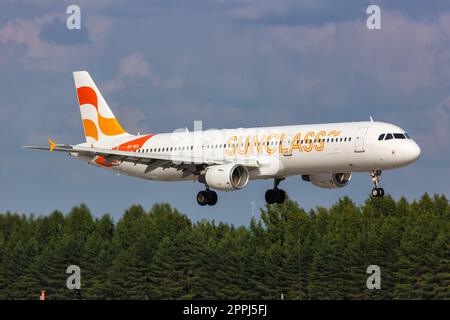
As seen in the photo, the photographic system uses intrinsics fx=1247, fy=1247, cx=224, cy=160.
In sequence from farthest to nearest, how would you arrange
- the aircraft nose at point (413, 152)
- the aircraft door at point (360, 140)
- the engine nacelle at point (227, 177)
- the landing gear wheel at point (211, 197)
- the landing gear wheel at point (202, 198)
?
1. the landing gear wheel at point (211, 197)
2. the landing gear wheel at point (202, 198)
3. the engine nacelle at point (227, 177)
4. the aircraft door at point (360, 140)
5. the aircraft nose at point (413, 152)

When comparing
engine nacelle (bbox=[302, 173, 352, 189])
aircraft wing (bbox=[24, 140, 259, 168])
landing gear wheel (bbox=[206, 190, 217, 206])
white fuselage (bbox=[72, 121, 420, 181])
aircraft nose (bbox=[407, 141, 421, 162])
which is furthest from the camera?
engine nacelle (bbox=[302, 173, 352, 189])

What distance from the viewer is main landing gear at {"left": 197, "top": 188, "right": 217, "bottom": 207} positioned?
263 feet

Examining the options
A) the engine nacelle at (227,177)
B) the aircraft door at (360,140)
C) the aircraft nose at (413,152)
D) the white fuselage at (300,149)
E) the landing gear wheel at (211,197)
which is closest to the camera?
the aircraft nose at (413,152)

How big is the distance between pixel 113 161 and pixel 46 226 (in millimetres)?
101560

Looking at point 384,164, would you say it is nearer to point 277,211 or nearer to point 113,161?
point 113,161

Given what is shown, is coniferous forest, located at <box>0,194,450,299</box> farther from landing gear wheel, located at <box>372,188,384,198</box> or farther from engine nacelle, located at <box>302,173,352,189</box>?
landing gear wheel, located at <box>372,188,384,198</box>

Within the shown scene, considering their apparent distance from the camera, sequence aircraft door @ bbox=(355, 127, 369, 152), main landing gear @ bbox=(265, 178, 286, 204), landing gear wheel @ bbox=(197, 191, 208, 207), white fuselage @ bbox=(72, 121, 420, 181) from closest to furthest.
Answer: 1. white fuselage @ bbox=(72, 121, 420, 181)
2. aircraft door @ bbox=(355, 127, 369, 152)
3. landing gear wheel @ bbox=(197, 191, 208, 207)
4. main landing gear @ bbox=(265, 178, 286, 204)

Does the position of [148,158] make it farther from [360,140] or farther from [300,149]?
[360,140]

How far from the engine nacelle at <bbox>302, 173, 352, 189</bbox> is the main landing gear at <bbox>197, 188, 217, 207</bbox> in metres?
6.71

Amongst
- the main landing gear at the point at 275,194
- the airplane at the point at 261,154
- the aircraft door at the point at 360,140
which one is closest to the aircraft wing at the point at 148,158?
the airplane at the point at 261,154

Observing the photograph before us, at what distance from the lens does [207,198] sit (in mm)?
80250

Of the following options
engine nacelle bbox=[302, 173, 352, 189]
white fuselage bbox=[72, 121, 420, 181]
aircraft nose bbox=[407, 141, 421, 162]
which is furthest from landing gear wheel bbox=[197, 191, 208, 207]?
aircraft nose bbox=[407, 141, 421, 162]

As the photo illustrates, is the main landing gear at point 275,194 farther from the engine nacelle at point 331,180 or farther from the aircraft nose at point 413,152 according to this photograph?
the aircraft nose at point 413,152

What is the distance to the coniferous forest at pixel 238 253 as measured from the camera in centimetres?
15312
